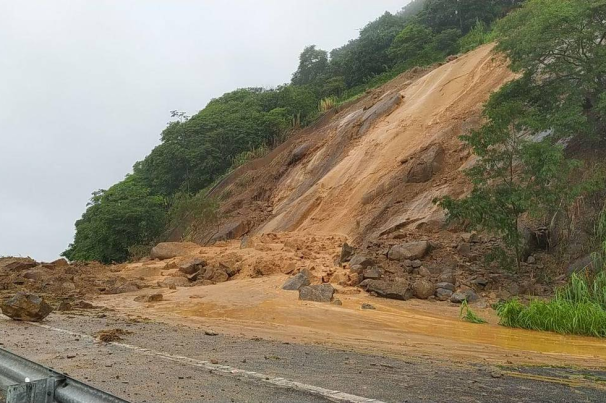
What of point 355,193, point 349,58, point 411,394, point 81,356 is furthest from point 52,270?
point 349,58

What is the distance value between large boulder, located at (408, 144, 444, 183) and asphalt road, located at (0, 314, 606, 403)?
40.5ft

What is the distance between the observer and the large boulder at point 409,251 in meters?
13.1

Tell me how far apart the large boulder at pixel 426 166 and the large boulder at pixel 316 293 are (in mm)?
8024

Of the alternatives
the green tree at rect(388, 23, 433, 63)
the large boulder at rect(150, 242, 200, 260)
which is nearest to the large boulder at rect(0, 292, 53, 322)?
the large boulder at rect(150, 242, 200, 260)

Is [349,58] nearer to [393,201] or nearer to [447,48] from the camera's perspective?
[447,48]

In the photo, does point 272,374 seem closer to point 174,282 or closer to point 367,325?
point 367,325

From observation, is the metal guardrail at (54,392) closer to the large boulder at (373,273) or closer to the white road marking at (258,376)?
the white road marking at (258,376)

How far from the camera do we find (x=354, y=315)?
9164 millimetres

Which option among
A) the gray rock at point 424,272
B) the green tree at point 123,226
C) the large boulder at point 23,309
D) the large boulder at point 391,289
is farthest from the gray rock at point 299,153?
the large boulder at point 23,309

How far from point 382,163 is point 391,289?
987 centimetres

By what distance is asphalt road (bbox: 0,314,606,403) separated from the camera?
3746mm

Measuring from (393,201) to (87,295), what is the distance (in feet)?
32.1

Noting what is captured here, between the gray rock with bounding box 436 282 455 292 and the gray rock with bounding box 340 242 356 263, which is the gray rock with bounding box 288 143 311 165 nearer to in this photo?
the gray rock with bounding box 340 242 356 263

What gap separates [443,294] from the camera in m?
11.3
